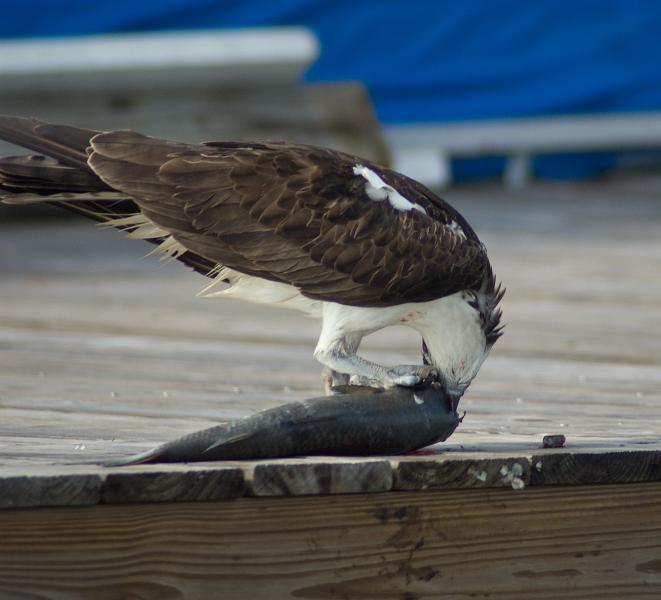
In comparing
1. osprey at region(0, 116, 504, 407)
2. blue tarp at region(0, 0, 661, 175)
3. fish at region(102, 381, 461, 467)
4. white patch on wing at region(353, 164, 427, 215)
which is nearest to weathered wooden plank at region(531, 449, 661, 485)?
fish at region(102, 381, 461, 467)

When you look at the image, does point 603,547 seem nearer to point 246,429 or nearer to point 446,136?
point 246,429

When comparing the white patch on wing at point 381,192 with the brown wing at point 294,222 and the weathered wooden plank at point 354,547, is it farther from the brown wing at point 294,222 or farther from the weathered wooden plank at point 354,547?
the weathered wooden plank at point 354,547

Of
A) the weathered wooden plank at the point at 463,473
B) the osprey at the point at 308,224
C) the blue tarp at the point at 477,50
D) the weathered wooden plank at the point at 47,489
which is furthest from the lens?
the blue tarp at the point at 477,50

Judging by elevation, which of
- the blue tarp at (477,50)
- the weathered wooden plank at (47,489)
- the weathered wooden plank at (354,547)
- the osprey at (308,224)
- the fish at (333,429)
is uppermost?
the blue tarp at (477,50)

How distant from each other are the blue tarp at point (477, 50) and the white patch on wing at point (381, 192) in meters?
6.57

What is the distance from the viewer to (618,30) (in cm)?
1059

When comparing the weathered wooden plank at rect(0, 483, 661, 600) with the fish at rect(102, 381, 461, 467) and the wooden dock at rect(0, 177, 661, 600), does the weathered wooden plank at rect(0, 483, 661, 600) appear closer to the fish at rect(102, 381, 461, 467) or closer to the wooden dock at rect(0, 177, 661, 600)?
the wooden dock at rect(0, 177, 661, 600)

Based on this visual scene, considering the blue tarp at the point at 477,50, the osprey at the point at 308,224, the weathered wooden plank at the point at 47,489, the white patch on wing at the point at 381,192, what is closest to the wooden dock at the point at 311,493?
the weathered wooden plank at the point at 47,489

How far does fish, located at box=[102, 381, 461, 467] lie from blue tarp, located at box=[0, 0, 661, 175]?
22.9ft

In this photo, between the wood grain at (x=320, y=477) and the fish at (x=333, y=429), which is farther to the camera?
the fish at (x=333, y=429)

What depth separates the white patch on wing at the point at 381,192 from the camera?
384 centimetres

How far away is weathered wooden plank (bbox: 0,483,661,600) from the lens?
2979 millimetres

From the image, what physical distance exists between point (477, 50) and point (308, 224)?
699 cm

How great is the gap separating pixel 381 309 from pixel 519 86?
7091 millimetres
